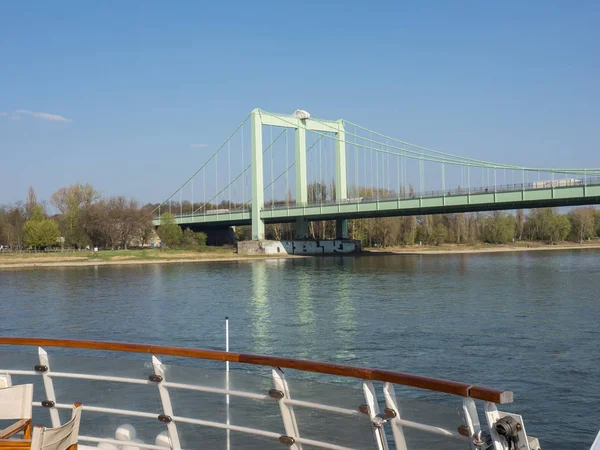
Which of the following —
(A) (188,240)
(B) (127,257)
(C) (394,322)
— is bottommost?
(C) (394,322)

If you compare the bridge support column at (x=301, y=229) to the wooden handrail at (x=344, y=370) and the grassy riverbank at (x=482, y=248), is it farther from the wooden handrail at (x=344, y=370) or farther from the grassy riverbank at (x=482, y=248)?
the wooden handrail at (x=344, y=370)

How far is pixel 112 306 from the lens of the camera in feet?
98.7

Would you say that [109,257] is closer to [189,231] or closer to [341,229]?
→ [189,231]

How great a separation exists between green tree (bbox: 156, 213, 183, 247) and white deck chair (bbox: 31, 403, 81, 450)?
7885cm

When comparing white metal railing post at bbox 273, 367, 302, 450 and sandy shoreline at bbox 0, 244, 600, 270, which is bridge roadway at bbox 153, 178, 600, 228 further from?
white metal railing post at bbox 273, 367, 302, 450

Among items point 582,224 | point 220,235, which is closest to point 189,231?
point 220,235

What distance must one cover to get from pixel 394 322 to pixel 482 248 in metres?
76.2

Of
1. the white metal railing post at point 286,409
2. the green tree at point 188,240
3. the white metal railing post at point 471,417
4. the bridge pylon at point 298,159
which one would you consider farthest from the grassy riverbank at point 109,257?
the white metal railing post at point 471,417

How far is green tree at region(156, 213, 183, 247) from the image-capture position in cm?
8181

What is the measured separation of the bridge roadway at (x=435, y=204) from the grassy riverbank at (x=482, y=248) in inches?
603

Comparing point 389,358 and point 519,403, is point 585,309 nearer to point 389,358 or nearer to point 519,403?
point 389,358

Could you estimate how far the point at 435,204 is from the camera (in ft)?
197

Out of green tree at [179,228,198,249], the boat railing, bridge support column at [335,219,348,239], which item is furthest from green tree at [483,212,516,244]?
the boat railing

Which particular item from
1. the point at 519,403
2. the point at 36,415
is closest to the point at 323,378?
the point at 519,403
